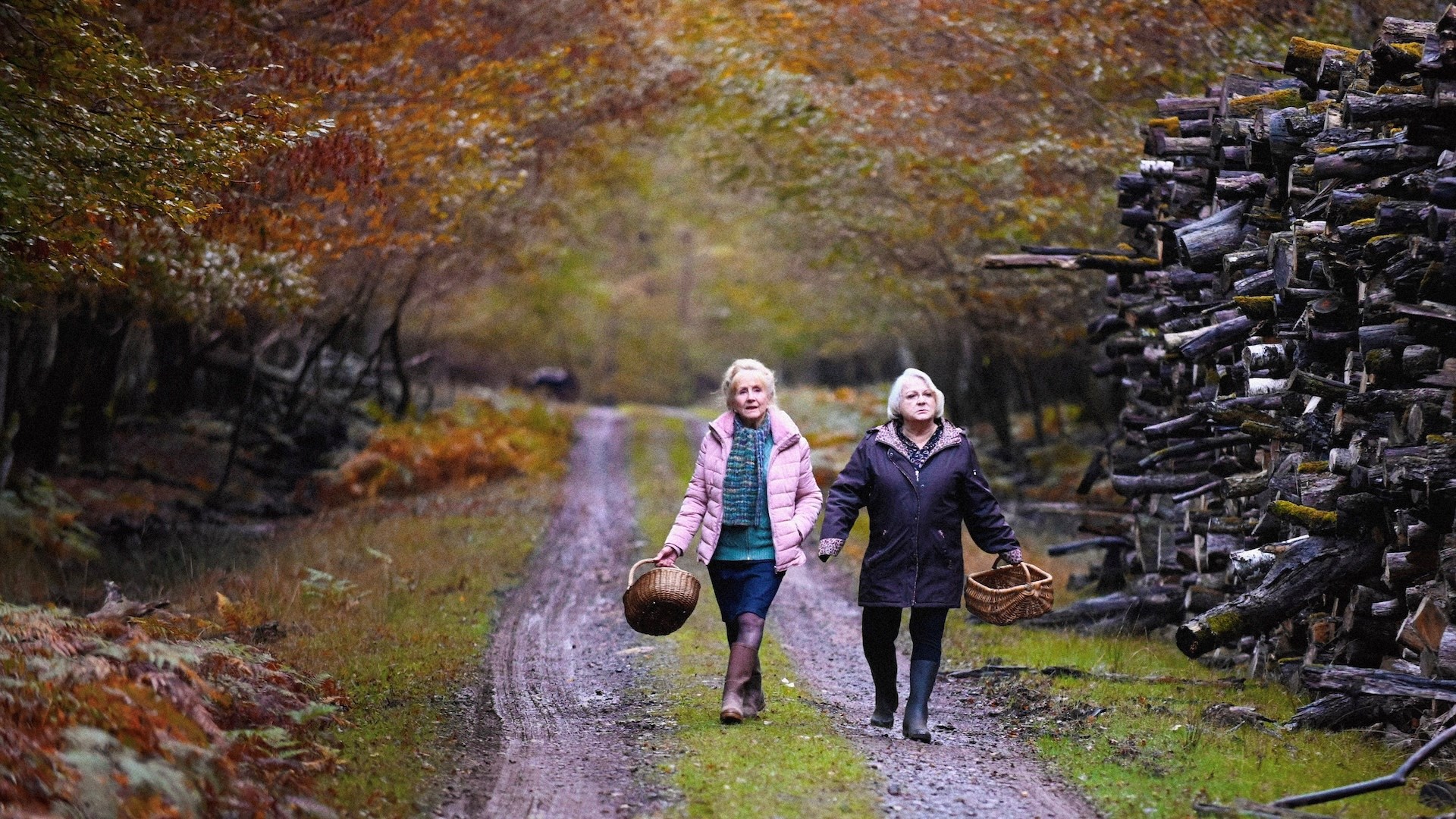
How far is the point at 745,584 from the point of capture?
311 inches

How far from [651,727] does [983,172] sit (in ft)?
42.4

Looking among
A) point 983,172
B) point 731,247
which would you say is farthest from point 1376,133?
point 731,247

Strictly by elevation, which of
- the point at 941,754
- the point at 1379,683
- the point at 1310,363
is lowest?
the point at 941,754

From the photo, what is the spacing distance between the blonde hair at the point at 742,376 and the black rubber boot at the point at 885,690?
1.75 meters

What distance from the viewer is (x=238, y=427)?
21.0 m

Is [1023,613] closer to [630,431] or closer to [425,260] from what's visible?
[425,260]

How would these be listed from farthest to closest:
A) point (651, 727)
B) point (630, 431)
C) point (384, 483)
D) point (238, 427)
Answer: point (630, 431) → point (384, 483) → point (238, 427) → point (651, 727)

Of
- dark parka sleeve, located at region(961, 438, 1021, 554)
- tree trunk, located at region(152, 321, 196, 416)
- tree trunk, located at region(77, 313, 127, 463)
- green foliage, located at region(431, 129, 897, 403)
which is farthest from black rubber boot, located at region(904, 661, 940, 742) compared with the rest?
tree trunk, located at region(152, 321, 196, 416)

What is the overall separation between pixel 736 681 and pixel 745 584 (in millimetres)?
588

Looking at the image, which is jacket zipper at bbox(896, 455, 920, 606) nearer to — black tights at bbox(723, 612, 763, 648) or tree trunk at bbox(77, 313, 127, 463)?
black tights at bbox(723, 612, 763, 648)

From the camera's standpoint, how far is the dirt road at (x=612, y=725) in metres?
6.43

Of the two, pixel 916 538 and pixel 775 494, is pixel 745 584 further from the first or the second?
pixel 916 538

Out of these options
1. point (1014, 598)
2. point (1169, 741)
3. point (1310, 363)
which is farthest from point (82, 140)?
point (1310, 363)

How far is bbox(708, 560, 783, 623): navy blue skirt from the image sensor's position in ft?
25.7
